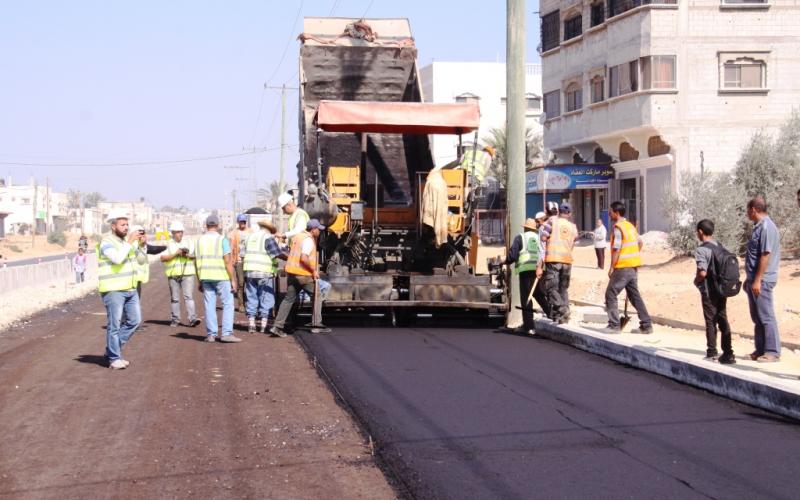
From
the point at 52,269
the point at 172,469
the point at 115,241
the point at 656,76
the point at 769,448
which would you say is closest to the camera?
the point at 172,469

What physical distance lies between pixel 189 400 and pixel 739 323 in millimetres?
7845

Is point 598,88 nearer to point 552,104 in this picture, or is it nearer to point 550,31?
point 552,104

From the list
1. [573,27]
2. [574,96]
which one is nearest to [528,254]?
[574,96]

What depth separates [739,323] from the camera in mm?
12969

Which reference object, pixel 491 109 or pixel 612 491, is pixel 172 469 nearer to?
pixel 612 491

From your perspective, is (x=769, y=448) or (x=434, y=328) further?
(x=434, y=328)

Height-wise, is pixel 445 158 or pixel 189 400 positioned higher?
pixel 445 158

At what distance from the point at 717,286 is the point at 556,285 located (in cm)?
367

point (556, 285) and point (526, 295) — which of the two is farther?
point (526, 295)

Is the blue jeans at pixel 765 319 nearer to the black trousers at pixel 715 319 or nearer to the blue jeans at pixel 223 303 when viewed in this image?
the black trousers at pixel 715 319

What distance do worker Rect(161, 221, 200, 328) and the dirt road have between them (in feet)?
10.00

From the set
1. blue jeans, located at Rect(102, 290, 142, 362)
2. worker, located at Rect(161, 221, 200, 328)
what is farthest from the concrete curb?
worker, located at Rect(161, 221, 200, 328)

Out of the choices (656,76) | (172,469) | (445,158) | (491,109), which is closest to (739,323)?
(445,158)

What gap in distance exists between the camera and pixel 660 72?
31.9 m
